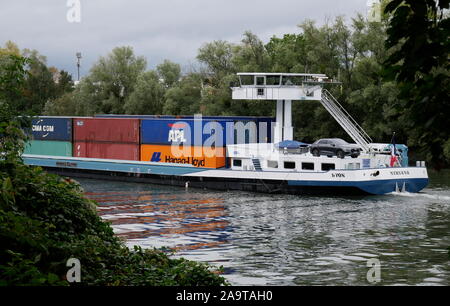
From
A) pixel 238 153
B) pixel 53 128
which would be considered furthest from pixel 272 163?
pixel 53 128

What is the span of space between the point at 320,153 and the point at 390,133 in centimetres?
1543

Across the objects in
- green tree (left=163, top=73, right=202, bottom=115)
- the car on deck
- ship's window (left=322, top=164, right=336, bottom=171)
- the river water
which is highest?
green tree (left=163, top=73, right=202, bottom=115)

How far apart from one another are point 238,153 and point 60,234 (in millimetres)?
28012

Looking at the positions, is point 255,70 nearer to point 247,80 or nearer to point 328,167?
point 247,80

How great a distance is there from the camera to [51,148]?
50.7 metres

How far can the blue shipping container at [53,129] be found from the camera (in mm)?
49469

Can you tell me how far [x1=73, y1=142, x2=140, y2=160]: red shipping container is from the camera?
1793 inches

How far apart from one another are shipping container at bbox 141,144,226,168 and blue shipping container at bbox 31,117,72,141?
7.66 m

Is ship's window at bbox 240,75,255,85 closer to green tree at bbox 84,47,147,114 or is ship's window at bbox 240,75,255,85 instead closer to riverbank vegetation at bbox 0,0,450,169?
riverbank vegetation at bbox 0,0,450,169

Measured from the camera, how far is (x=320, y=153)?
3906 cm

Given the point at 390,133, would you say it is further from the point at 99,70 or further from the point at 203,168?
the point at 99,70

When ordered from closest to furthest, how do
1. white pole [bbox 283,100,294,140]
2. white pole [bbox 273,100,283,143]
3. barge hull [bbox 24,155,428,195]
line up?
barge hull [bbox 24,155,428,195]
white pole [bbox 273,100,283,143]
white pole [bbox 283,100,294,140]

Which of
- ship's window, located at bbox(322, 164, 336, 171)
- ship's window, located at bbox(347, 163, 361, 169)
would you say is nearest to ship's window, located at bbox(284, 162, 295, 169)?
ship's window, located at bbox(322, 164, 336, 171)

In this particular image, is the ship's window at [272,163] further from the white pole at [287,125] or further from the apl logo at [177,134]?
the apl logo at [177,134]
